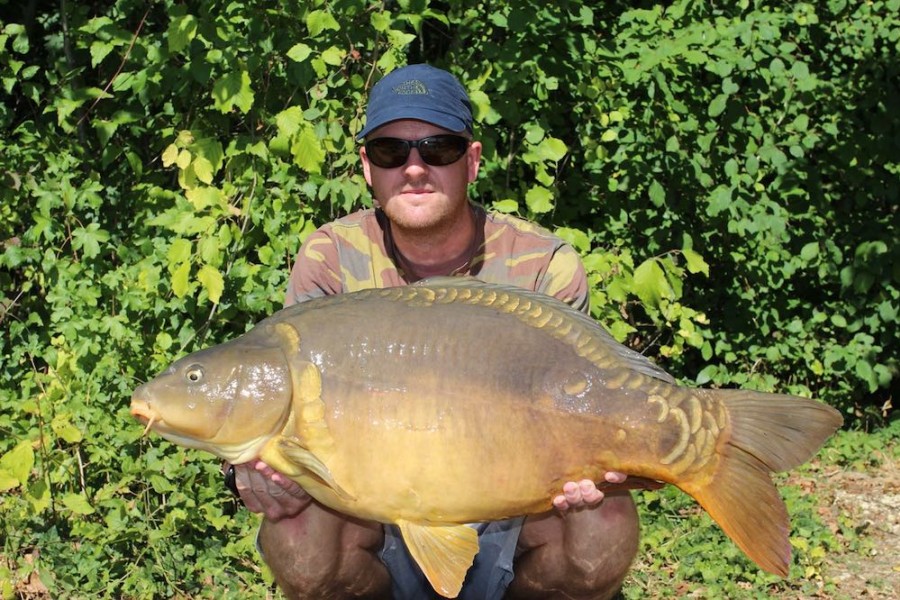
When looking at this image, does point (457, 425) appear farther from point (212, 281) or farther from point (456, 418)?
point (212, 281)

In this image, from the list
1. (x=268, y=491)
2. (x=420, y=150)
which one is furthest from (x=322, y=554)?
(x=420, y=150)

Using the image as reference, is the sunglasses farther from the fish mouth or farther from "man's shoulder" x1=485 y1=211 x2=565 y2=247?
the fish mouth

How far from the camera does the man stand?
238 cm

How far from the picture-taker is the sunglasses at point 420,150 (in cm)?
247

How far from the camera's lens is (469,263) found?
2631 mm

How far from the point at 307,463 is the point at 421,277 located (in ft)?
2.40

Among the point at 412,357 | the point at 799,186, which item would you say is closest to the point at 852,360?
the point at 799,186

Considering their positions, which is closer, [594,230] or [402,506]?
[402,506]

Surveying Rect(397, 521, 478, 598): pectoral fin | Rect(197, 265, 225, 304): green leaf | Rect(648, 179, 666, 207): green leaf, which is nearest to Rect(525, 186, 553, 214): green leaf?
Rect(648, 179, 666, 207): green leaf

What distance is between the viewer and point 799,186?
14.1ft

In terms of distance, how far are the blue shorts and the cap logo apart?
3.19ft

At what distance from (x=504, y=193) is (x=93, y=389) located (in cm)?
149

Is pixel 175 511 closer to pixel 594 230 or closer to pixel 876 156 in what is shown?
pixel 594 230

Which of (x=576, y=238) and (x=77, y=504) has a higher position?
(x=576, y=238)
